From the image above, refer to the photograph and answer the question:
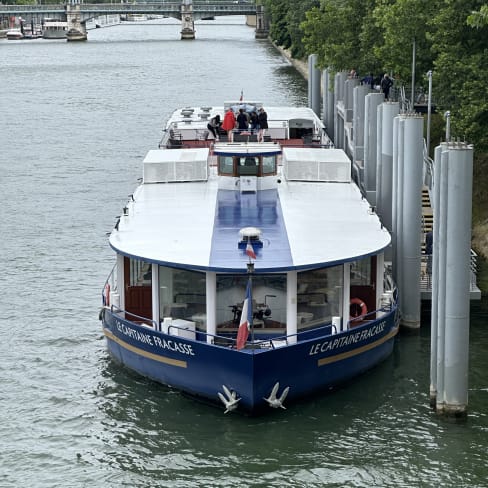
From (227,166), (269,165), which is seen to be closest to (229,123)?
(269,165)

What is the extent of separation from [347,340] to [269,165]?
8582mm

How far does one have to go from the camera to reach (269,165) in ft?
110

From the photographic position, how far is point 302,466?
23.5m

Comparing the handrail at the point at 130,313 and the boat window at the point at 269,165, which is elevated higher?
the boat window at the point at 269,165

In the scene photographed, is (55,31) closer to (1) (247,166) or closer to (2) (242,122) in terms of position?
(2) (242,122)

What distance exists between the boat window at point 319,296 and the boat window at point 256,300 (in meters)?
0.43

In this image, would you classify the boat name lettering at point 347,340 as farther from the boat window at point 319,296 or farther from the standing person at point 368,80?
the standing person at point 368,80

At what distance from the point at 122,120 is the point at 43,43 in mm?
107174

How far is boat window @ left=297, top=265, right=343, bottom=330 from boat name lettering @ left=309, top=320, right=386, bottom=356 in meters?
0.62

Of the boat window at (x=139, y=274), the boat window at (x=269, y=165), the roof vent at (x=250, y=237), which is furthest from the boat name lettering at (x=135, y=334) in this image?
the boat window at (x=269, y=165)

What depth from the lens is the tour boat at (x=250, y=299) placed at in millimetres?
25109

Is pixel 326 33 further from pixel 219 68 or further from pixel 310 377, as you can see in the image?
pixel 219 68

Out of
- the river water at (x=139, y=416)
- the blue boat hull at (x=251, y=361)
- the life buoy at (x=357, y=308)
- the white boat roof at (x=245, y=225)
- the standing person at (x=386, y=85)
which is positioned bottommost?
the river water at (x=139, y=416)

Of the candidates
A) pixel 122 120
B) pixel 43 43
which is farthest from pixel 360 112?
pixel 43 43
